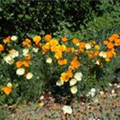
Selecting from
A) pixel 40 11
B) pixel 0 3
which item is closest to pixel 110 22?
pixel 40 11

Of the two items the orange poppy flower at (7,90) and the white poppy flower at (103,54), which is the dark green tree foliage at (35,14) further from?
the orange poppy flower at (7,90)

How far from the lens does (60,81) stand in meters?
4.68

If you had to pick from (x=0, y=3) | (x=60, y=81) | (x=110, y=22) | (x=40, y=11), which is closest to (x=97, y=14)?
(x=110, y=22)

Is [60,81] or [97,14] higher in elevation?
[97,14]

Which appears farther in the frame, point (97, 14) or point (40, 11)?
point (97, 14)

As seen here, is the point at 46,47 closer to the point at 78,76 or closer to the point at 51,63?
the point at 51,63

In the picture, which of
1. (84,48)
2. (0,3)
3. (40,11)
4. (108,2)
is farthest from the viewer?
(108,2)

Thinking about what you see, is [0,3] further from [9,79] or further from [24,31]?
[9,79]

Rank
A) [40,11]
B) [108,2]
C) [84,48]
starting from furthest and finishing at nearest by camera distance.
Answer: [108,2], [40,11], [84,48]

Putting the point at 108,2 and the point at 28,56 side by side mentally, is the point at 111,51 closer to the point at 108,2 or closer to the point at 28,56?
the point at 28,56

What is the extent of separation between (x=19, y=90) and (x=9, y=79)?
158 millimetres

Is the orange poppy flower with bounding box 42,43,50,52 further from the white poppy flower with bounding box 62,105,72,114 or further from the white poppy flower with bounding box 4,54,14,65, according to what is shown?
the white poppy flower with bounding box 62,105,72,114

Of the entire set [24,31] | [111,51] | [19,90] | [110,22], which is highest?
[110,22]

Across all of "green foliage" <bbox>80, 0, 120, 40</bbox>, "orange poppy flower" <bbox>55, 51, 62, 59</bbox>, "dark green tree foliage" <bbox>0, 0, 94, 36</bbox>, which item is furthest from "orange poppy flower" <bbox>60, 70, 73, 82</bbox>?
"green foliage" <bbox>80, 0, 120, 40</bbox>
